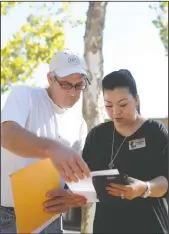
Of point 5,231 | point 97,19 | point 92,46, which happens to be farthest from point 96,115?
point 5,231

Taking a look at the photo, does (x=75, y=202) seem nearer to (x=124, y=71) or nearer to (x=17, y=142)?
(x=17, y=142)

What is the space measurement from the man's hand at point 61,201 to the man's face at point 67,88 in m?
0.50

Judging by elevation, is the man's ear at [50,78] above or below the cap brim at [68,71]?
below

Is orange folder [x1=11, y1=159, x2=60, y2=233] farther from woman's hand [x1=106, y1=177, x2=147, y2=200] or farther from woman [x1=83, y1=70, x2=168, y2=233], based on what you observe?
woman [x1=83, y1=70, x2=168, y2=233]

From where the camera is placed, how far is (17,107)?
1862 mm

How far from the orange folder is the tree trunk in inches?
125

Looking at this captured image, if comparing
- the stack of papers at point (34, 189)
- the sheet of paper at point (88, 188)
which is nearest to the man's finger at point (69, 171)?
the stack of papers at point (34, 189)

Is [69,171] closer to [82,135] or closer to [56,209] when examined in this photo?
[56,209]

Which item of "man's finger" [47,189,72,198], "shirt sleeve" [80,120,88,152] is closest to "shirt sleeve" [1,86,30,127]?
"man's finger" [47,189,72,198]

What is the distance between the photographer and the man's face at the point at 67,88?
2059 millimetres

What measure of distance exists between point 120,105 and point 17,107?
1.93ft

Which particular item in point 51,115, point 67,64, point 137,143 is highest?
point 67,64

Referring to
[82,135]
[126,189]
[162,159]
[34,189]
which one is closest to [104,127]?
[82,135]

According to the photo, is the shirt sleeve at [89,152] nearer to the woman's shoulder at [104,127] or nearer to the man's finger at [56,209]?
the woman's shoulder at [104,127]
